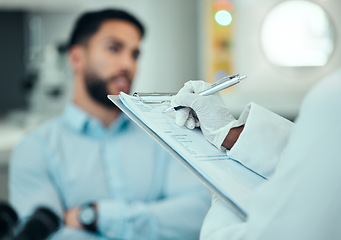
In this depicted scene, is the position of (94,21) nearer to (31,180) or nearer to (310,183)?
(31,180)

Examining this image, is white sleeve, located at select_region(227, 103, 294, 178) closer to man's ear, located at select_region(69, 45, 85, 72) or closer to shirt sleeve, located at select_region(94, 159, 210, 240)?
shirt sleeve, located at select_region(94, 159, 210, 240)

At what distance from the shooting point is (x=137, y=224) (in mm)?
1453

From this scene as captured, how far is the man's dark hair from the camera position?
1777mm

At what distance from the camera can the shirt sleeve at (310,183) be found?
38 cm

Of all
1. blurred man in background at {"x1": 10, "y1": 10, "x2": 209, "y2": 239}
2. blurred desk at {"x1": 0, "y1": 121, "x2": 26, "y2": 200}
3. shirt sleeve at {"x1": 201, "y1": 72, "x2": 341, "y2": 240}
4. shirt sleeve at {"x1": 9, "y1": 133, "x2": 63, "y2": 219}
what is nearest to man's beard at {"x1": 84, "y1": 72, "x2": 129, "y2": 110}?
blurred man in background at {"x1": 10, "y1": 10, "x2": 209, "y2": 239}

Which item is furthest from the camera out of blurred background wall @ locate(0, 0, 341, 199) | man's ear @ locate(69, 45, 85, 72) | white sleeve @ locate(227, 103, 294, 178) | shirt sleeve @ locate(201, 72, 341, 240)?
blurred background wall @ locate(0, 0, 341, 199)

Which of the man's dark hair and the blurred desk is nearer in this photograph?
the man's dark hair

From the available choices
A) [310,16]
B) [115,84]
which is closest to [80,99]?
[115,84]

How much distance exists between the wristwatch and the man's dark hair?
75 centimetres

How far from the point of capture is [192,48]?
13.6 feet

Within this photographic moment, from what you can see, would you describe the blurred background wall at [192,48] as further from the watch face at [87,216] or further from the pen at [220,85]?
the pen at [220,85]

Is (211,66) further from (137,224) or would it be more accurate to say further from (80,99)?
(137,224)

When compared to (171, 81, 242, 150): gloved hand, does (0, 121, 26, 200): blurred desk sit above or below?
below

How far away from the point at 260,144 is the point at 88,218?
1.03 metres
